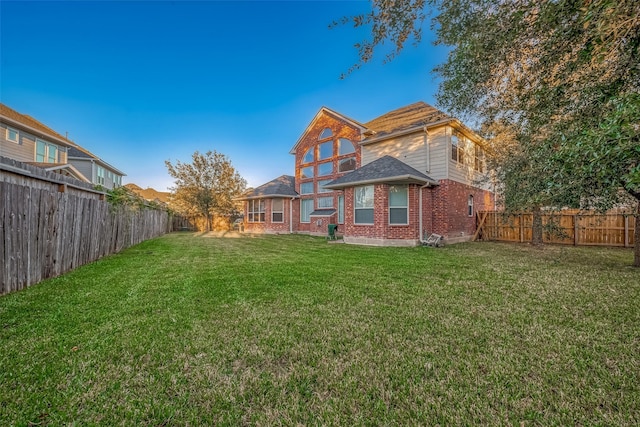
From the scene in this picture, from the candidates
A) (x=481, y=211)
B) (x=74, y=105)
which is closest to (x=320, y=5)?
(x=481, y=211)

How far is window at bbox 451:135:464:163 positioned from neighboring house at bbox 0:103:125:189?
20.1 m

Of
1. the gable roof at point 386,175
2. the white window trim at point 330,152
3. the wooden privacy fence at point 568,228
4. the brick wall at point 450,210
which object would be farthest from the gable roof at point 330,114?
the wooden privacy fence at point 568,228

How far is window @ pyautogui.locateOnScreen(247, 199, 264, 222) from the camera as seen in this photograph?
21516mm

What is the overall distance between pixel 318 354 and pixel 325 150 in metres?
17.3

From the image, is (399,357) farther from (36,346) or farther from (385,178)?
(385,178)

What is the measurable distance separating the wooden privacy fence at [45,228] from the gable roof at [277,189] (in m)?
12.1

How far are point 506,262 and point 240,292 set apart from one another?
7306mm

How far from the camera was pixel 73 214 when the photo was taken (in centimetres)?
598

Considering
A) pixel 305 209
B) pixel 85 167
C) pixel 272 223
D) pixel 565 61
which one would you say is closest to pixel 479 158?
pixel 305 209

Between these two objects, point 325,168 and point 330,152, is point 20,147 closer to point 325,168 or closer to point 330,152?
point 325,168

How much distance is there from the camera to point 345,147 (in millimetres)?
17578

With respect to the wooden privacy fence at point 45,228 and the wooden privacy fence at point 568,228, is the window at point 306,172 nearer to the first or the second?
the wooden privacy fence at point 568,228

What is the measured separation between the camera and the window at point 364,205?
1234cm

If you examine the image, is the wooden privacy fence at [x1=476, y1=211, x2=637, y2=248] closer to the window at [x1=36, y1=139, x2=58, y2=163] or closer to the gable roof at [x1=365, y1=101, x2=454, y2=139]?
the gable roof at [x1=365, y1=101, x2=454, y2=139]
